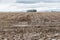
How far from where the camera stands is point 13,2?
120cm

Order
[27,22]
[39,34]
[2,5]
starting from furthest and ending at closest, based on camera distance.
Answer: [2,5] → [27,22] → [39,34]

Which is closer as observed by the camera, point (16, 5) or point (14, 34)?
point (14, 34)

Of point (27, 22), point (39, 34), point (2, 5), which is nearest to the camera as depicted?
point (39, 34)

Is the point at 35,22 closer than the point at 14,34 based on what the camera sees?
No

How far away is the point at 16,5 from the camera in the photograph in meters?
1.21

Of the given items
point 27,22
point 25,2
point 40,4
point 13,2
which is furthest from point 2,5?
point 27,22

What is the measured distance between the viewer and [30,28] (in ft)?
2.38

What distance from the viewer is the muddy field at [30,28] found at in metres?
0.65

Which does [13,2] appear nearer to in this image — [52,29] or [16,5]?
[16,5]

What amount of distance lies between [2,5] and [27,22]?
49cm

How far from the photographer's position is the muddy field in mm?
654

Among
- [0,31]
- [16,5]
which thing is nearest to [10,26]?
[0,31]

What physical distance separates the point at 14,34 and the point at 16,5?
0.58m

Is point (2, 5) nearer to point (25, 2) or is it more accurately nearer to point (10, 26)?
point (25, 2)
